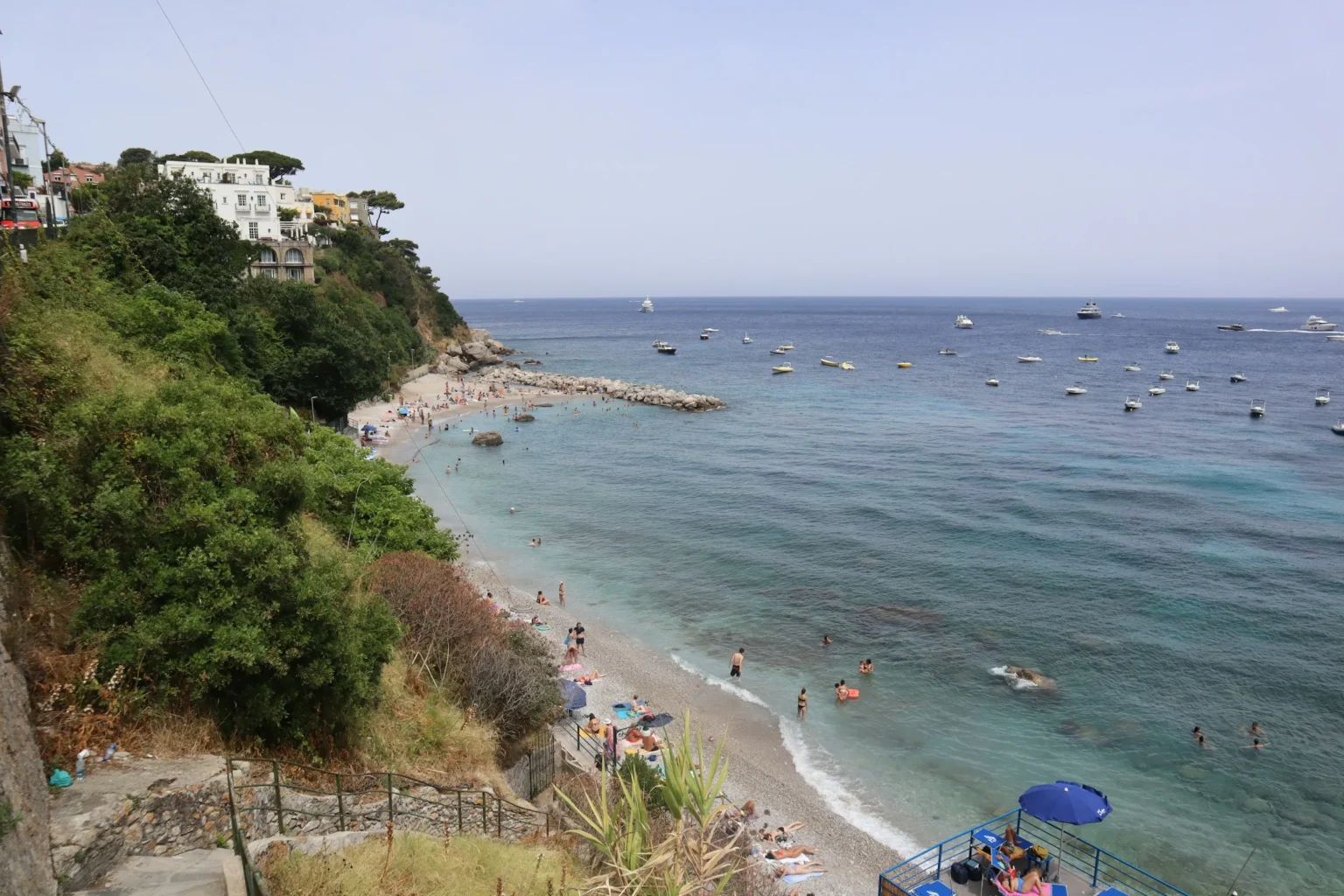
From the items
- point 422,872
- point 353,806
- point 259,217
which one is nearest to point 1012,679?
point 353,806

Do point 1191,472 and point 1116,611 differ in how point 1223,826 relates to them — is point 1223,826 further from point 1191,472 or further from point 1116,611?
point 1191,472

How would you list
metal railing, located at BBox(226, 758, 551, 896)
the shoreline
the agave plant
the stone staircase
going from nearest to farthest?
the agave plant, the stone staircase, metal railing, located at BBox(226, 758, 551, 896), the shoreline

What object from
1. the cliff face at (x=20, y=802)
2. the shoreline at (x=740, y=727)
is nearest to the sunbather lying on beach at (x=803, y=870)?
the shoreline at (x=740, y=727)

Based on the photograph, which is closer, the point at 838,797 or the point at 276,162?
the point at 838,797

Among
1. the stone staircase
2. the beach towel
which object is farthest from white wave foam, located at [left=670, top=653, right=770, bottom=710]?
the stone staircase

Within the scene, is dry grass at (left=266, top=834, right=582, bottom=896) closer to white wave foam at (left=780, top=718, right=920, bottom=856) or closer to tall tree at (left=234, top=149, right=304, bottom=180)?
white wave foam at (left=780, top=718, right=920, bottom=856)

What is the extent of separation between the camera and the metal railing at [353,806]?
938 centimetres

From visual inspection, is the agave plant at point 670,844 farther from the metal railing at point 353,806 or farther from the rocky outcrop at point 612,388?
the rocky outcrop at point 612,388

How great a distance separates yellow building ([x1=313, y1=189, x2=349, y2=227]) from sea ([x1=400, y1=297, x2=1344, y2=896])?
4487 centimetres

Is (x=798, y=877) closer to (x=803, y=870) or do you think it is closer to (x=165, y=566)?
(x=803, y=870)

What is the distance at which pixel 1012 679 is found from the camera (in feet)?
81.3

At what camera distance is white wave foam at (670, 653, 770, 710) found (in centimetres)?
2423

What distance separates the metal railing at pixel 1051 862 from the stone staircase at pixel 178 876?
405 inches

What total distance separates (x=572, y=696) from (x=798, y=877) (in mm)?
7955
